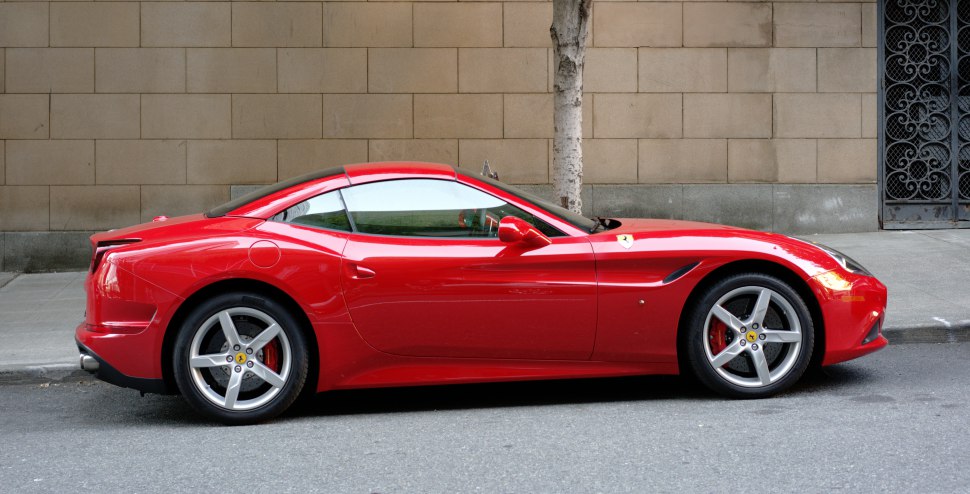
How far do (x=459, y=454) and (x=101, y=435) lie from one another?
1.88 m

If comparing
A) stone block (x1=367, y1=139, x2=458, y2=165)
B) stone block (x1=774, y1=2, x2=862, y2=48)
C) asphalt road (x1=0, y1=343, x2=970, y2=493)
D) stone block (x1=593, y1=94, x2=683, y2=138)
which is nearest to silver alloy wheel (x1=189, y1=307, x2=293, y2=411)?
asphalt road (x1=0, y1=343, x2=970, y2=493)

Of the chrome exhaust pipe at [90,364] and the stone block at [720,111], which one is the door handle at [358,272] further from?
the stone block at [720,111]

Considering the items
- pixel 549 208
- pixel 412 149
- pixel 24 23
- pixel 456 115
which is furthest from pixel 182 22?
pixel 549 208

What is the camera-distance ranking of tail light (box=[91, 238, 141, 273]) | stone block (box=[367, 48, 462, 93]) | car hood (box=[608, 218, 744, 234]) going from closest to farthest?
tail light (box=[91, 238, 141, 273]) < car hood (box=[608, 218, 744, 234]) < stone block (box=[367, 48, 462, 93])

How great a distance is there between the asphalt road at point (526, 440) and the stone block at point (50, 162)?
5.66 m

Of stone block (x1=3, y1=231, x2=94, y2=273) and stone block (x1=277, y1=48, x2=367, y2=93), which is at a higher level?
stone block (x1=277, y1=48, x2=367, y2=93)

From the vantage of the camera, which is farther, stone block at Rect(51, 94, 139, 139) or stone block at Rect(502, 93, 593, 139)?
stone block at Rect(502, 93, 593, 139)

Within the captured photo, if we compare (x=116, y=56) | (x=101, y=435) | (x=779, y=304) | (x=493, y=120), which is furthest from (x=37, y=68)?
(x=779, y=304)

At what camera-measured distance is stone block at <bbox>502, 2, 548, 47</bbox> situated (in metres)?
11.9

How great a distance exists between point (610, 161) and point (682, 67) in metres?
1.29

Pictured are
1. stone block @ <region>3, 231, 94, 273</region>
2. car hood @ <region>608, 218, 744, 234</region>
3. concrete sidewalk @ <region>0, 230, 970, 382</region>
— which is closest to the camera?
car hood @ <region>608, 218, 744, 234</region>

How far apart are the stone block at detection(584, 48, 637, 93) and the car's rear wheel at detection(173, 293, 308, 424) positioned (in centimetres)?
716

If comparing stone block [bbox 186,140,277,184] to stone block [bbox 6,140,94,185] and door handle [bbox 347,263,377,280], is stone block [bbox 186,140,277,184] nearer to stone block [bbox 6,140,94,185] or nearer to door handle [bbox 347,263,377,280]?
stone block [bbox 6,140,94,185]

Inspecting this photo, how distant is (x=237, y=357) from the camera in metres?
5.43
